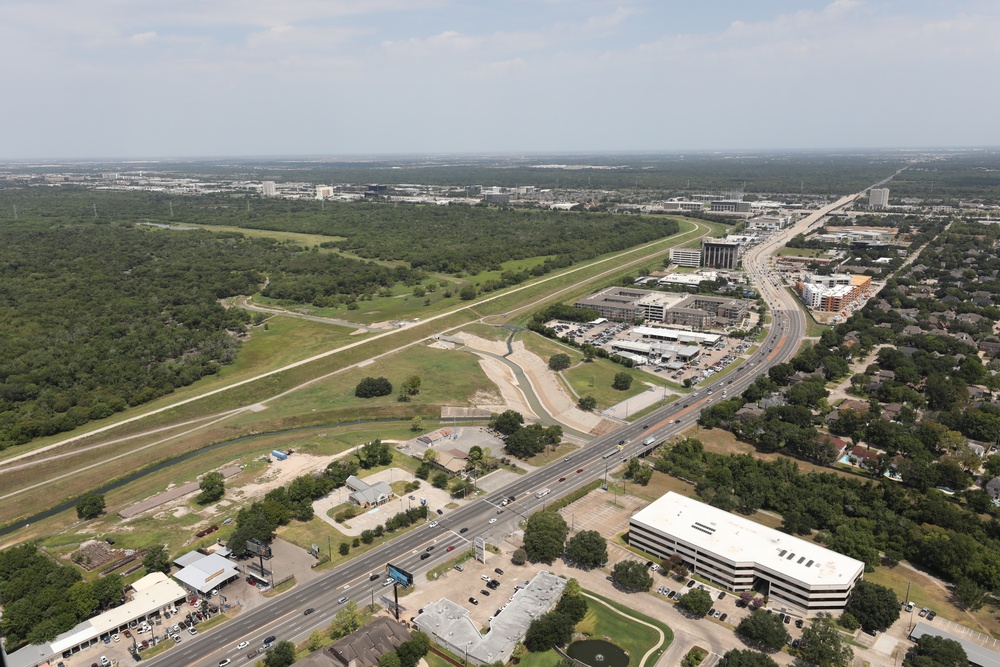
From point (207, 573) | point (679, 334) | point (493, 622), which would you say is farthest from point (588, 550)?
point (679, 334)

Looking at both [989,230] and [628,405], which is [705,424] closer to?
[628,405]

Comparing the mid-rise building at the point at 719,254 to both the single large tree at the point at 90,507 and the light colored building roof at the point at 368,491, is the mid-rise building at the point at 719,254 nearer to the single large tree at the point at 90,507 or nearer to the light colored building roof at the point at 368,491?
the light colored building roof at the point at 368,491

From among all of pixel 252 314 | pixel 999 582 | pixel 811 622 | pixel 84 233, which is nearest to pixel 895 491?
pixel 999 582

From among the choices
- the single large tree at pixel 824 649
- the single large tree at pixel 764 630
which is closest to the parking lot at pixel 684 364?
the single large tree at pixel 764 630

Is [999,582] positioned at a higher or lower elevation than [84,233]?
lower

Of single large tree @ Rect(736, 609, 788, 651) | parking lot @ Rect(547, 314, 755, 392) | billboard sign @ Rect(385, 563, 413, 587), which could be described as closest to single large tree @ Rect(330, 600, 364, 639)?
billboard sign @ Rect(385, 563, 413, 587)

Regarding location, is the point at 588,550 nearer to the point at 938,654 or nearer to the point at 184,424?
the point at 938,654
